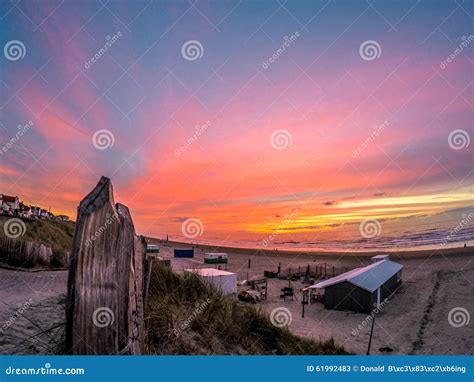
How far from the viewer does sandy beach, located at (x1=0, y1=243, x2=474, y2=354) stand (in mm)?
4195

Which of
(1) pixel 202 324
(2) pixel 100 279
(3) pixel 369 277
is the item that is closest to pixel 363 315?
(3) pixel 369 277

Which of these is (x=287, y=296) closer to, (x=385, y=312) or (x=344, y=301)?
(x=344, y=301)

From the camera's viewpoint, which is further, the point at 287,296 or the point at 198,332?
the point at 287,296

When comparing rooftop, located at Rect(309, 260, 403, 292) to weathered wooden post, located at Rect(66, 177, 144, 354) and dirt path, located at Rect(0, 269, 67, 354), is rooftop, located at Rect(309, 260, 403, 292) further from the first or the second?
weathered wooden post, located at Rect(66, 177, 144, 354)

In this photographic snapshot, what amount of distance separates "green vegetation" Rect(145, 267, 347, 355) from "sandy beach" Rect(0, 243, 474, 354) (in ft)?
3.30

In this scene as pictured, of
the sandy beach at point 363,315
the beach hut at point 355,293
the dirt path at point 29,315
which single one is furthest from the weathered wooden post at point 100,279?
the beach hut at point 355,293

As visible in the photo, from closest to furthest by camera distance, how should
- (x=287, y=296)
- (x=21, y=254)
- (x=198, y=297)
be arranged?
(x=198, y=297)
(x=21, y=254)
(x=287, y=296)

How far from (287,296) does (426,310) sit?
24.1ft

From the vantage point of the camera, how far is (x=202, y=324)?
4.40 m

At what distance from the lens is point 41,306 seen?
4.57 m

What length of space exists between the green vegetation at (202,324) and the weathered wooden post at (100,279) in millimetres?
906

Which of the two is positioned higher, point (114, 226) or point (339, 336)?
point (114, 226)
